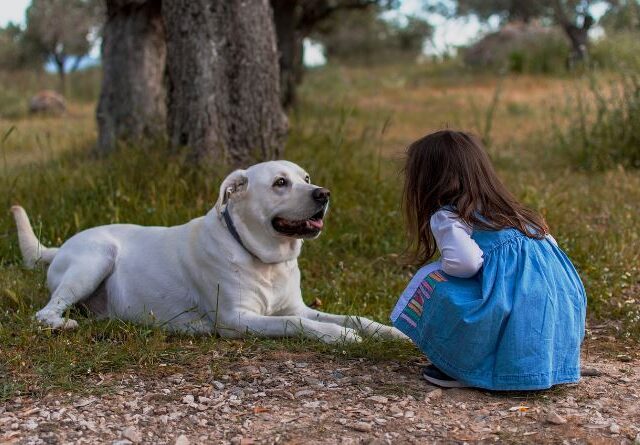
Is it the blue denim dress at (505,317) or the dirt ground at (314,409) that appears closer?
the dirt ground at (314,409)

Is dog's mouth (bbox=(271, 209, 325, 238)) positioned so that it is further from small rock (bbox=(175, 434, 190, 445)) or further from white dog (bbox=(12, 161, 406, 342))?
small rock (bbox=(175, 434, 190, 445))

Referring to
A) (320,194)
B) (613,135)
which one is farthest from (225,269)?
(613,135)

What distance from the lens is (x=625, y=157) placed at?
850 centimetres

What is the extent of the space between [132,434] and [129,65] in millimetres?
6205

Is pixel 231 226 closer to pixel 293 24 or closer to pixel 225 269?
pixel 225 269

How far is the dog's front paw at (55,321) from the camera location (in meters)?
4.38

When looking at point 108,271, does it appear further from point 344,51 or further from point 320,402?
point 344,51

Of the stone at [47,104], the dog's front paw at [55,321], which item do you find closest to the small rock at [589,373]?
the dog's front paw at [55,321]

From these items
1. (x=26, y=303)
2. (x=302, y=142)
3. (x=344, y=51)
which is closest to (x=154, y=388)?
(x=26, y=303)

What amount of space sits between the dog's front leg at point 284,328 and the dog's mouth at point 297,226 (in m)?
0.44

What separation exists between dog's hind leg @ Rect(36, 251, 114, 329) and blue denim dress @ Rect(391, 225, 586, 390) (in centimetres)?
193

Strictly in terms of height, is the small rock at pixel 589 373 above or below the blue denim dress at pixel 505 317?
below

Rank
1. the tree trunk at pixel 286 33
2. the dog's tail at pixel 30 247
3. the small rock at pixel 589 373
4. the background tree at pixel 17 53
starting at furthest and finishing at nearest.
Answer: the background tree at pixel 17 53 < the tree trunk at pixel 286 33 < the dog's tail at pixel 30 247 < the small rock at pixel 589 373

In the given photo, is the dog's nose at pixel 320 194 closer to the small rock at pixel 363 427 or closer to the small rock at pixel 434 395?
the small rock at pixel 434 395
